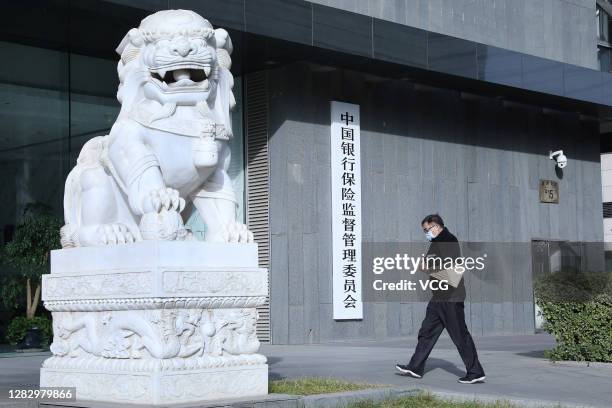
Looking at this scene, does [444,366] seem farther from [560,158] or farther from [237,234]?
[560,158]

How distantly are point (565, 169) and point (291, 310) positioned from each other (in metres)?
9.07

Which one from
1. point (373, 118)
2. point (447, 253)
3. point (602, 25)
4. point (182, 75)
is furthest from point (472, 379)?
point (602, 25)

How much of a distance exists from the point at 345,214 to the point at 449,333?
26.6 ft

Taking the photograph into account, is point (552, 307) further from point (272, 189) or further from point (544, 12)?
point (544, 12)

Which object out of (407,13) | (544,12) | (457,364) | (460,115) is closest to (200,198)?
(457,364)

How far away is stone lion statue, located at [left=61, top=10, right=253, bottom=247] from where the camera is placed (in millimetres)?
7691

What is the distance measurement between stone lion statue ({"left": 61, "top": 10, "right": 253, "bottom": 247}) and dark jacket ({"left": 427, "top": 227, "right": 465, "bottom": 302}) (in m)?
3.32

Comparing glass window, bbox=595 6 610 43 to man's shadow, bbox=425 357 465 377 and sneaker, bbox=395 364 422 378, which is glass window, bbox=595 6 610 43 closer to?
man's shadow, bbox=425 357 465 377

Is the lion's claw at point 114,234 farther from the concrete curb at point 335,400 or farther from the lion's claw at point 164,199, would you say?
the concrete curb at point 335,400

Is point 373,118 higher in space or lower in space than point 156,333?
higher

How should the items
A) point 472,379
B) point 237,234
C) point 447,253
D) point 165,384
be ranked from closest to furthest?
point 165,384 → point 237,234 → point 472,379 → point 447,253

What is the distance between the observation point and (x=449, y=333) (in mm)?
10648

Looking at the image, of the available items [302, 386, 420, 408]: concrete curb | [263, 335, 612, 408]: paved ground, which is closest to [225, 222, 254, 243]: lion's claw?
[302, 386, 420, 408]: concrete curb

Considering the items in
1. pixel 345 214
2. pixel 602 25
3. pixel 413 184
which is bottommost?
pixel 345 214
